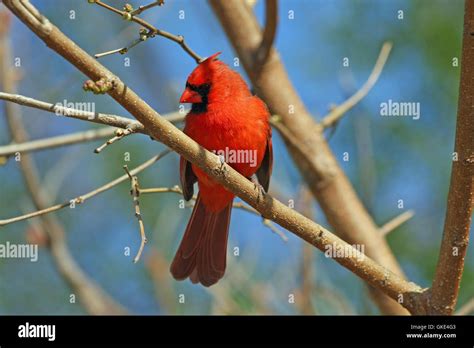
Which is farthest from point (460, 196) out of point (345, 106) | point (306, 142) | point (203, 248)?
point (203, 248)

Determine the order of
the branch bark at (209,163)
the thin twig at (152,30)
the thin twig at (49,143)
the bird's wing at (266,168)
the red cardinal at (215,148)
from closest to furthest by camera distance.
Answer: the branch bark at (209,163) < the thin twig at (152,30) < the thin twig at (49,143) < the red cardinal at (215,148) < the bird's wing at (266,168)

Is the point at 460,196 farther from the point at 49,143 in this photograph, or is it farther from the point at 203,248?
the point at 49,143

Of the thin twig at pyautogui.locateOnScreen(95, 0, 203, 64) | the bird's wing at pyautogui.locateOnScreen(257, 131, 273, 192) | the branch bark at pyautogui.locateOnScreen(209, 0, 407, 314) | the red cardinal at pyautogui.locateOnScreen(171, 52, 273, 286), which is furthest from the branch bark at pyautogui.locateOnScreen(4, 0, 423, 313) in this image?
the bird's wing at pyautogui.locateOnScreen(257, 131, 273, 192)

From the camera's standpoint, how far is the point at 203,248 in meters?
3.69

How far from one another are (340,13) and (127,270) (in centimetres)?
264

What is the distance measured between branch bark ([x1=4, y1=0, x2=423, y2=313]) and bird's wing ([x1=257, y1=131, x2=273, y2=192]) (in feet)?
3.65

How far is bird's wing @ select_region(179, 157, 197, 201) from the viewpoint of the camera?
3537mm

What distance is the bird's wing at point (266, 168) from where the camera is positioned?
3.76 meters

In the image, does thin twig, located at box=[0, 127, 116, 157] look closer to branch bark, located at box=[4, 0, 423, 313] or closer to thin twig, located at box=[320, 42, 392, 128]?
branch bark, located at box=[4, 0, 423, 313]

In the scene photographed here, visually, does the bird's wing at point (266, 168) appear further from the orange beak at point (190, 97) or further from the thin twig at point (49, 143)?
the thin twig at point (49, 143)

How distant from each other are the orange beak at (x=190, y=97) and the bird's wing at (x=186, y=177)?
29 cm

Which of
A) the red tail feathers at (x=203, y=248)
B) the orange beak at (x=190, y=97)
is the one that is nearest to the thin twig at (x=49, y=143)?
the orange beak at (x=190, y=97)

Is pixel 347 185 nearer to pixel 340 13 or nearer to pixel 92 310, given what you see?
pixel 92 310

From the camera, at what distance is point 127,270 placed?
5543mm
